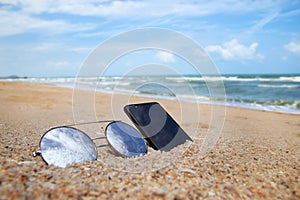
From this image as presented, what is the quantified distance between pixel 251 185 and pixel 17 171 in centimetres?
256

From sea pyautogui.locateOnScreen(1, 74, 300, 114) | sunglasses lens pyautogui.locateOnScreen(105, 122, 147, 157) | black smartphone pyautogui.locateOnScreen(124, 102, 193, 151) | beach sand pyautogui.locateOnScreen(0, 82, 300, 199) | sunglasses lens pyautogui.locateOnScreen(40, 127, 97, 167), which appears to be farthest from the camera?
sea pyautogui.locateOnScreen(1, 74, 300, 114)

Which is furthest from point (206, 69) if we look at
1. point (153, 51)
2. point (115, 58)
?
point (115, 58)

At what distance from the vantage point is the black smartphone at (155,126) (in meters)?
4.85

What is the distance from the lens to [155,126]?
16.4ft

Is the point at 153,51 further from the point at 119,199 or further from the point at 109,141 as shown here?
the point at 119,199

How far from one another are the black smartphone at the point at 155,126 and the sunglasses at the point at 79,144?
0.22m

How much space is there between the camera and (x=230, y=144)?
5695 millimetres

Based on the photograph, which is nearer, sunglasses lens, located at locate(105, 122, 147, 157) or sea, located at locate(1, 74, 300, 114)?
sunglasses lens, located at locate(105, 122, 147, 157)

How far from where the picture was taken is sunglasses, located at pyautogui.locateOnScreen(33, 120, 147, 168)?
3594 millimetres

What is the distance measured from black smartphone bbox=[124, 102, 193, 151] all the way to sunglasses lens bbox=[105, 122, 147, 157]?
0.25m

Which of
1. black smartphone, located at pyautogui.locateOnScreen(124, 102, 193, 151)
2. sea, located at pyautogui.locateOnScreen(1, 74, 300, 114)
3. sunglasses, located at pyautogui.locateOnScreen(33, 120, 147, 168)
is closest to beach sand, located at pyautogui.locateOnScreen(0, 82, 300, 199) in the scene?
sunglasses, located at pyautogui.locateOnScreen(33, 120, 147, 168)

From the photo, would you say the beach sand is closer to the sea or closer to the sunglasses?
the sunglasses

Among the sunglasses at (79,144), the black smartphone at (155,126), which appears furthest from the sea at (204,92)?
the sunglasses at (79,144)

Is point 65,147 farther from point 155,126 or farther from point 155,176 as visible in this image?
point 155,126
